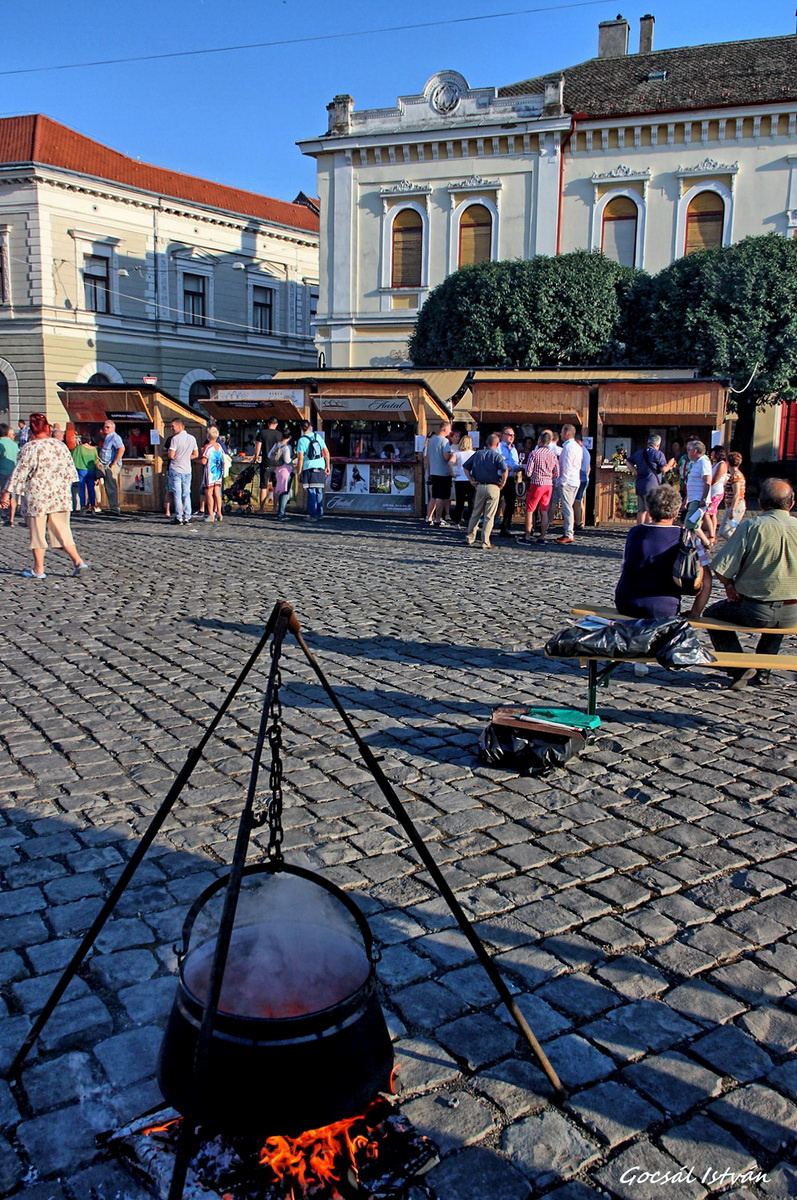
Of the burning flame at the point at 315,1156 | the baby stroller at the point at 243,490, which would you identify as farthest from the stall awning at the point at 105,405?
the burning flame at the point at 315,1156

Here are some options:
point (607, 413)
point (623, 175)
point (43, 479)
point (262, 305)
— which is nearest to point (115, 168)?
point (262, 305)

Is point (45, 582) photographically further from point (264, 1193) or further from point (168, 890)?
point (264, 1193)

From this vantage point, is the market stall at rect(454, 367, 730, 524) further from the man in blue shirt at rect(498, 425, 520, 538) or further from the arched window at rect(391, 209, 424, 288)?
the arched window at rect(391, 209, 424, 288)

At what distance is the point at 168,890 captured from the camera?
3.71 m

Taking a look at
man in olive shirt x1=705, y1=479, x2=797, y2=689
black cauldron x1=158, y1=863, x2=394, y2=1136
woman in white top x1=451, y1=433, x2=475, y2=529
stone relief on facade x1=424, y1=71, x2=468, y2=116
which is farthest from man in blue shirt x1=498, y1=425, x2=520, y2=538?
stone relief on facade x1=424, y1=71, x2=468, y2=116

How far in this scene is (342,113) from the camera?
33.1 m

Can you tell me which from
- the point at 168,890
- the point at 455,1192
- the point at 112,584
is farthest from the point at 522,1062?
the point at 112,584

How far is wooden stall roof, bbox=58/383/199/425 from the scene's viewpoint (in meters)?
20.2

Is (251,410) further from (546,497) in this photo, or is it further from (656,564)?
(656,564)

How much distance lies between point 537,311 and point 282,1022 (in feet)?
88.8

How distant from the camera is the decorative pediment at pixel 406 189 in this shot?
32.7m

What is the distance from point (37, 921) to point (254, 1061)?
176 centimetres

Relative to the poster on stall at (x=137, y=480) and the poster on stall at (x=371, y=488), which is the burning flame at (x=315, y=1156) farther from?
the poster on stall at (x=137, y=480)

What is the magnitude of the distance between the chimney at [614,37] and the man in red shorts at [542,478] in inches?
1123
